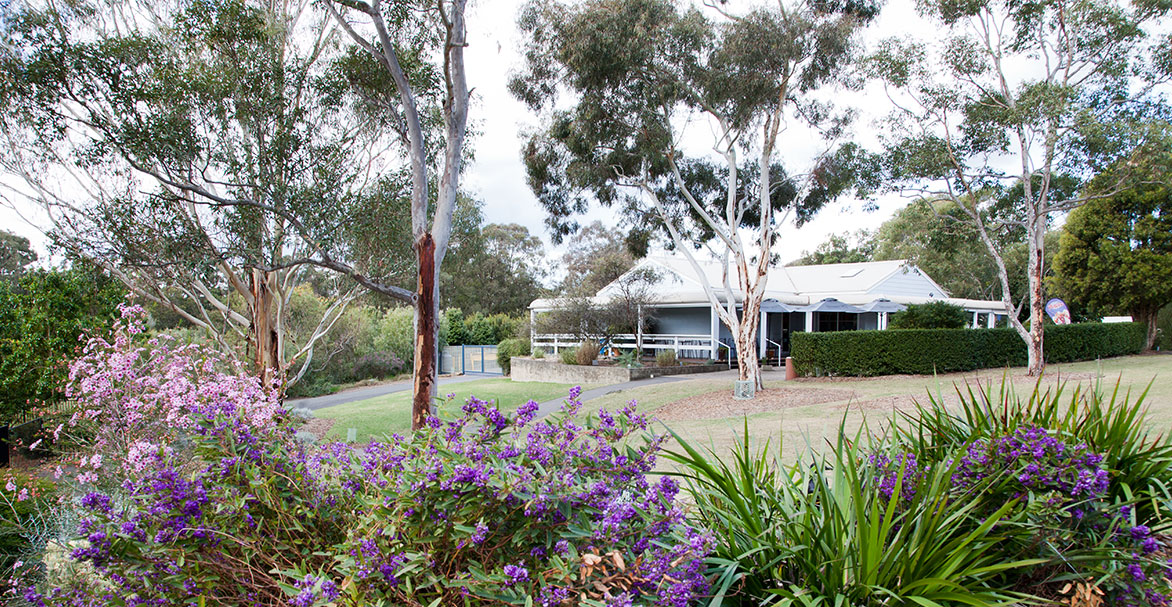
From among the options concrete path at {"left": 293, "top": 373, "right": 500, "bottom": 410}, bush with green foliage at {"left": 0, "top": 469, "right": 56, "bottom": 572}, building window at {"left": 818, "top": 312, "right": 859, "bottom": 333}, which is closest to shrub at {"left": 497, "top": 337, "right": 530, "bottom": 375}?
concrete path at {"left": 293, "top": 373, "right": 500, "bottom": 410}

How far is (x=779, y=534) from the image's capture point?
2.67m

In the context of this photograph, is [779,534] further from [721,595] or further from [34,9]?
[34,9]

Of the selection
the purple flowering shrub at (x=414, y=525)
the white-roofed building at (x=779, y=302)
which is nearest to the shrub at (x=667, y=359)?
the white-roofed building at (x=779, y=302)

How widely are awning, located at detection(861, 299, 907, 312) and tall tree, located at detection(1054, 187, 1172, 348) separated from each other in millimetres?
8974

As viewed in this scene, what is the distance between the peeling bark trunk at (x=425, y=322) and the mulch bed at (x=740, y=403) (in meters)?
5.14

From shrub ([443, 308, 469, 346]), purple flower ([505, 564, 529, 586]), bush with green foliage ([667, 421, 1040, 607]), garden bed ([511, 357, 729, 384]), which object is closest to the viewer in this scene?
purple flower ([505, 564, 529, 586])

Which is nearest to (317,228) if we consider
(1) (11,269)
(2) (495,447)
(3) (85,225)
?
(3) (85,225)

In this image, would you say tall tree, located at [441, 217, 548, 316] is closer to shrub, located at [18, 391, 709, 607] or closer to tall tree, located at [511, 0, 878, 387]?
tall tree, located at [511, 0, 878, 387]

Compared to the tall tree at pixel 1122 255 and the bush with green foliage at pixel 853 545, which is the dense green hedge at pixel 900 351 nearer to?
the tall tree at pixel 1122 255

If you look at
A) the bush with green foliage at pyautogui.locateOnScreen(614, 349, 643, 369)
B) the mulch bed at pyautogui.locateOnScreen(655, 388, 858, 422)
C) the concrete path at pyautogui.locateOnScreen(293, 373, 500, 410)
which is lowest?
the concrete path at pyautogui.locateOnScreen(293, 373, 500, 410)

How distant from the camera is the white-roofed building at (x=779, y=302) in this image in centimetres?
2422

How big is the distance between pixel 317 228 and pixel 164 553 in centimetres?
869

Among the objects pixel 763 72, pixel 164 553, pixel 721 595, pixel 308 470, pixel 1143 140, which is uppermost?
pixel 763 72

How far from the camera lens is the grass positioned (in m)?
9.30
